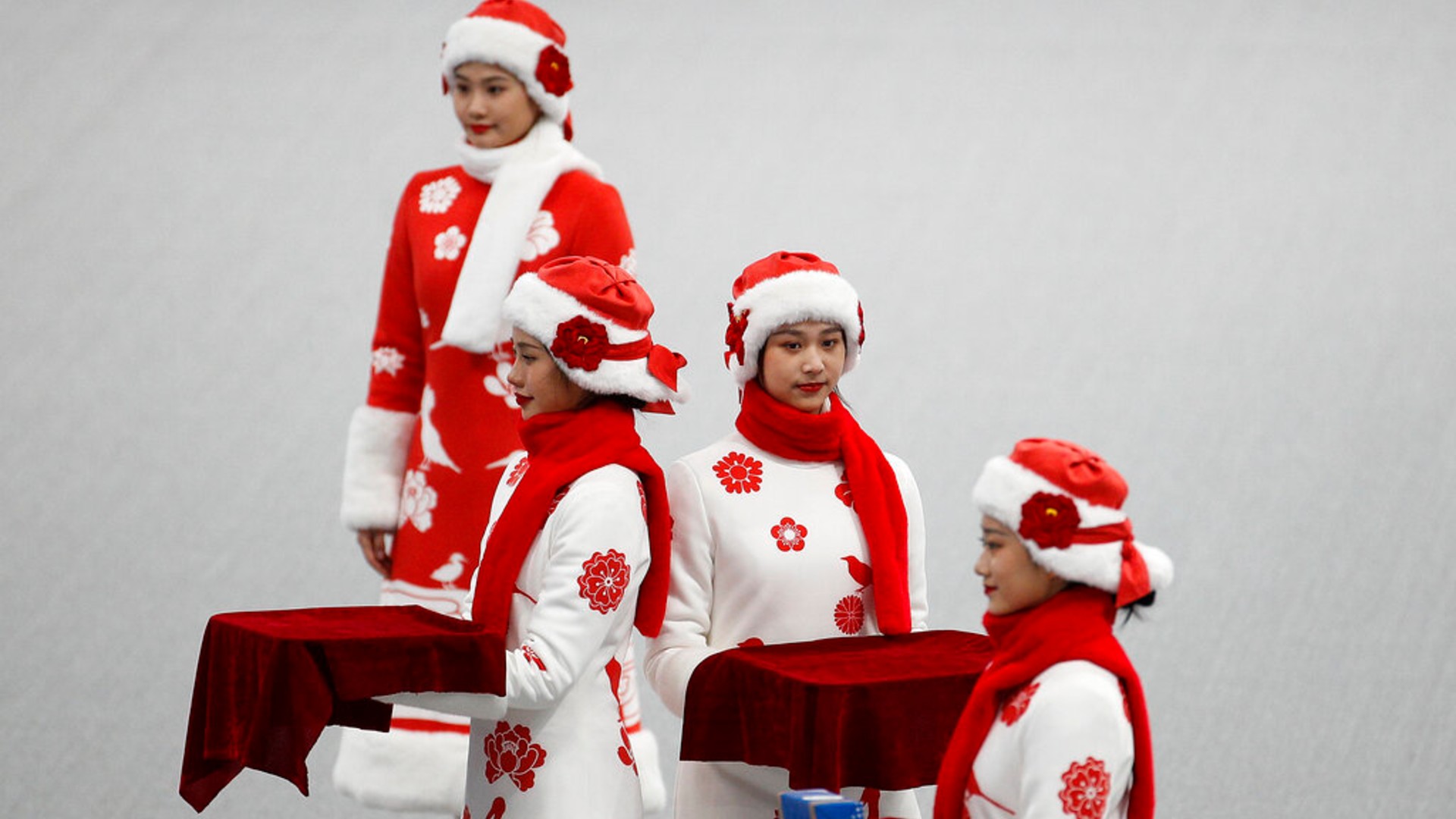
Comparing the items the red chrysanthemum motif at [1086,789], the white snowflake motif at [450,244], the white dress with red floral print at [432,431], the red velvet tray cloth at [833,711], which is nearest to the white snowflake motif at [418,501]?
the white dress with red floral print at [432,431]

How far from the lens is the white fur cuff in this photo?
3596 mm

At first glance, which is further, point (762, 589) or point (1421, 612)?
point (1421, 612)

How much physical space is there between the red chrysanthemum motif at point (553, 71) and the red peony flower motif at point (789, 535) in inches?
41.4

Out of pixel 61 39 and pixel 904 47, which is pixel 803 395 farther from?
pixel 61 39

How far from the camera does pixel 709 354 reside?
6.14 metres

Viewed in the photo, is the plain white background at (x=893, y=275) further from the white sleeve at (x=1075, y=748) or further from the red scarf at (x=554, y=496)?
the white sleeve at (x=1075, y=748)

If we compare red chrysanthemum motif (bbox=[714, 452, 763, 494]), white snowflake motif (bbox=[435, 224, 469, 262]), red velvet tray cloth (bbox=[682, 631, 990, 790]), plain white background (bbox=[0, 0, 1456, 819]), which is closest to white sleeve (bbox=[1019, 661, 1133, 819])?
red velvet tray cloth (bbox=[682, 631, 990, 790])

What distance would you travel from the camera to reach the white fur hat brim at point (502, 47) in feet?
11.5

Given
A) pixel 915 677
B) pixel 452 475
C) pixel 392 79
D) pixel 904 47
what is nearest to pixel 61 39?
pixel 392 79

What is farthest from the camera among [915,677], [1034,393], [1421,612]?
[1034,393]

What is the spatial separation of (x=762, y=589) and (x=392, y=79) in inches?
172

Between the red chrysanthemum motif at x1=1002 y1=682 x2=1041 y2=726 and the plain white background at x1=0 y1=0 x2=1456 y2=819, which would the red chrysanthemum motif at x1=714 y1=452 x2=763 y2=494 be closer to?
the red chrysanthemum motif at x1=1002 y1=682 x2=1041 y2=726

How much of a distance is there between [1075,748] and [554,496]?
846mm

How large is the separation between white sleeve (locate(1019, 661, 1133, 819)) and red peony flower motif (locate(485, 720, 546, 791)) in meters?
0.74
